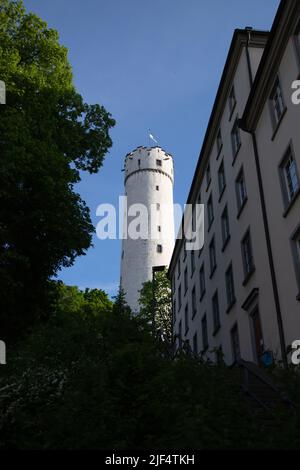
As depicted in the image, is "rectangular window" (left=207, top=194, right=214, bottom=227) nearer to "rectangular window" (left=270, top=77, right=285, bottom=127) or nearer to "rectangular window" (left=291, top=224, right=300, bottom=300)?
"rectangular window" (left=270, top=77, right=285, bottom=127)

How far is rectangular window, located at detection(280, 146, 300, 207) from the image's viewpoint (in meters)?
18.7

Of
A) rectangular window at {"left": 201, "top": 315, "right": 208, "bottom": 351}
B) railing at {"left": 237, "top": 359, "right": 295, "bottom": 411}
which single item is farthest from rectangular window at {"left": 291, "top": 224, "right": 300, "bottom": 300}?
rectangular window at {"left": 201, "top": 315, "right": 208, "bottom": 351}

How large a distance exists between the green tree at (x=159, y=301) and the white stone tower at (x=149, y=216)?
5.16 meters

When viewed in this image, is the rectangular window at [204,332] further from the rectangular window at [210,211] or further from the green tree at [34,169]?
the green tree at [34,169]

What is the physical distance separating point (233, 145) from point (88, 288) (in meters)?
24.5

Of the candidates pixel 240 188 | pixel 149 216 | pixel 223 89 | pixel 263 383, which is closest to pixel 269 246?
pixel 240 188

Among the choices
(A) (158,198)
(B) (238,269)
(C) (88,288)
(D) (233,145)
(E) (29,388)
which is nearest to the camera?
(E) (29,388)

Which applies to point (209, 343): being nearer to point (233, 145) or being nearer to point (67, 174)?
point (233, 145)

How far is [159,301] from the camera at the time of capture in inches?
1884

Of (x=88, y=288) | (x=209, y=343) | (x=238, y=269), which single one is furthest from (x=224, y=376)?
(x=88, y=288)

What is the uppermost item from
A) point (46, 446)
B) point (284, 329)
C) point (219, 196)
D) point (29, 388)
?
point (219, 196)

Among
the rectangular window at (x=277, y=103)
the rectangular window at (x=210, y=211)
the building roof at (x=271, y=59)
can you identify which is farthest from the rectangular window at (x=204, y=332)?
the rectangular window at (x=277, y=103)

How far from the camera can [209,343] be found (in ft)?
92.7

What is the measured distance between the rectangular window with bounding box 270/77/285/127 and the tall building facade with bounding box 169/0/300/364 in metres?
0.04
